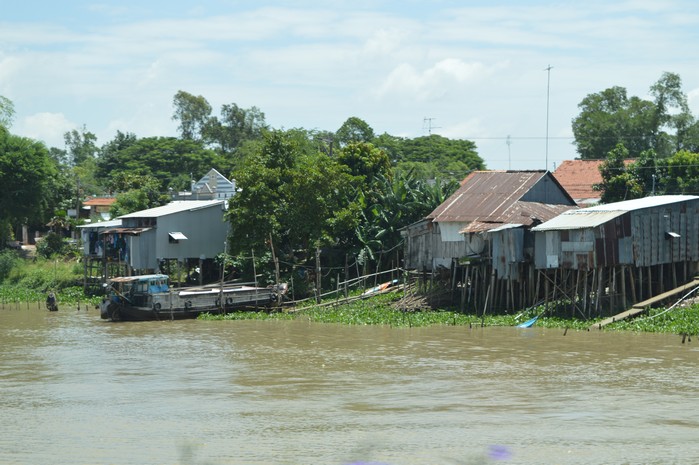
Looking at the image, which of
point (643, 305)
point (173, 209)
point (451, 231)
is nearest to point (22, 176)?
point (173, 209)

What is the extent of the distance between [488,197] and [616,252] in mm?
6118

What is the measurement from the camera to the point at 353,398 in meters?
18.6

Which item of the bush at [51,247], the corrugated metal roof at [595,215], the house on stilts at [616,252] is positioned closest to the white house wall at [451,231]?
the house on stilts at [616,252]

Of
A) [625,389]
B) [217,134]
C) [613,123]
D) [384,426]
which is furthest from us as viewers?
[217,134]

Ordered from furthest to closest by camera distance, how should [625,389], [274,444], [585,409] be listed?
[625,389] < [585,409] < [274,444]

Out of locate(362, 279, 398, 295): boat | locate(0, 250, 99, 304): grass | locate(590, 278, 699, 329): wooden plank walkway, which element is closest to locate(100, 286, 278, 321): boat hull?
locate(362, 279, 398, 295): boat

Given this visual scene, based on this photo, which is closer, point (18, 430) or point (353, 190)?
point (18, 430)

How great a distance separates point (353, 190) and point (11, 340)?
1493 cm

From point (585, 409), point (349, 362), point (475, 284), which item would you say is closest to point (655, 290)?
point (475, 284)

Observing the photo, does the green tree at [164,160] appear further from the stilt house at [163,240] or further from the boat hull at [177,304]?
the boat hull at [177,304]

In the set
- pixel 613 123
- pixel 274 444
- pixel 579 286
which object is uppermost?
pixel 613 123

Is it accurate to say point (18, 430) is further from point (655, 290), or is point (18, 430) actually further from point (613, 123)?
point (613, 123)

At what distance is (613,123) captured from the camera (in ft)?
204

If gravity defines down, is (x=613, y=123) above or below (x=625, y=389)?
above
